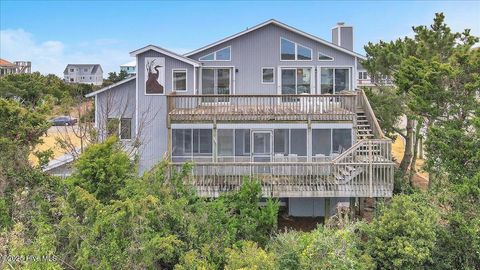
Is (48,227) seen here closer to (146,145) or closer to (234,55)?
(146,145)

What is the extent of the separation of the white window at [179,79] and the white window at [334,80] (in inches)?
281

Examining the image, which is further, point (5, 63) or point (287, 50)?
point (5, 63)

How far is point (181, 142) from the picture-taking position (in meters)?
18.9

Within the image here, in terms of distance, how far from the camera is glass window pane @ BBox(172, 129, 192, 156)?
61.4 ft

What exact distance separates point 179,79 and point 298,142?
701cm

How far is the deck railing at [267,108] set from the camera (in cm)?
1825

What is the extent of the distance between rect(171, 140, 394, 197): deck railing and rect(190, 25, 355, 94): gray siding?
698 centimetres

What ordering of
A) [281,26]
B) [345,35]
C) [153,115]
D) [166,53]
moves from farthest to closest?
[345,35]
[281,26]
[153,115]
[166,53]

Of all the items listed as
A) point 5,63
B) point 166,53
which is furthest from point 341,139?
point 5,63

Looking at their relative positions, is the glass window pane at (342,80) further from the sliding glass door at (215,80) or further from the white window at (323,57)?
the sliding glass door at (215,80)

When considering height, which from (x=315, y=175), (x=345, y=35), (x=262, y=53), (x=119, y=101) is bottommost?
(x=315, y=175)

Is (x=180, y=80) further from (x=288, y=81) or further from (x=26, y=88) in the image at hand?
(x=26, y=88)

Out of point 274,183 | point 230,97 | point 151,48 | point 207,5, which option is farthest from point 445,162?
point 207,5

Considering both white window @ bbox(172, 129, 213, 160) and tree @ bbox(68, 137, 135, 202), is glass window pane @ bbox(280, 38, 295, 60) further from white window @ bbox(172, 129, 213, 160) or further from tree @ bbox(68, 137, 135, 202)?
tree @ bbox(68, 137, 135, 202)
